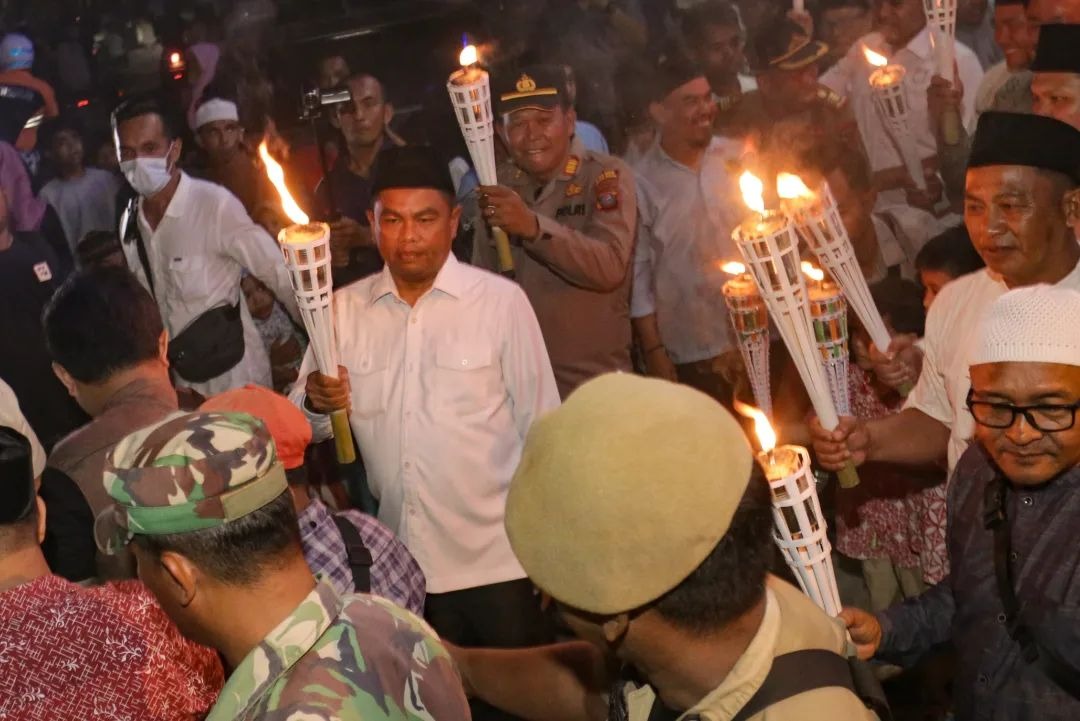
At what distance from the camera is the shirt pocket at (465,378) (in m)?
4.59

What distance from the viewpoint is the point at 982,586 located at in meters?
2.89

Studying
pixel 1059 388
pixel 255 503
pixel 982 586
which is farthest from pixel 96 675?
pixel 1059 388

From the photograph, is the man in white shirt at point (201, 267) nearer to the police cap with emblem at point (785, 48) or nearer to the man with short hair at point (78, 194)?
the man with short hair at point (78, 194)

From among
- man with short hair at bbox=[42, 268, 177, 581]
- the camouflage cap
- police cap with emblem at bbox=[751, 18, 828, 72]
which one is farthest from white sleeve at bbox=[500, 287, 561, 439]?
police cap with emblem at bbox=[751, 18, 828, 72]

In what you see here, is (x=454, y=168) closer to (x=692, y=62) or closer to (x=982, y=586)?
(x=692, y=62)

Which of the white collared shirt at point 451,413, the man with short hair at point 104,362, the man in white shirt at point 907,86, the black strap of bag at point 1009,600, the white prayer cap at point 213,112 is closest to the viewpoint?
the black strap of bag at point 1009,600

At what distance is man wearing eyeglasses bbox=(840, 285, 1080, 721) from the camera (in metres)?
2.73

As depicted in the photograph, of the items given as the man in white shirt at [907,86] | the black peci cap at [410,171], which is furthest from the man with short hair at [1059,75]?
the black peci cap at [410,171]

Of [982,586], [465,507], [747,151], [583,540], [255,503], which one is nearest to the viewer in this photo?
[583,540]

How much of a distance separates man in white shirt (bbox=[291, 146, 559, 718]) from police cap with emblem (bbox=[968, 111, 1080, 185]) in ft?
5.93

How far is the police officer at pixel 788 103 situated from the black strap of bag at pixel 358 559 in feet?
13.7

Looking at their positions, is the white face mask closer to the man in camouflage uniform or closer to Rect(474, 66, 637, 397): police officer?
Rect(474, 66, 637, 397): police officer

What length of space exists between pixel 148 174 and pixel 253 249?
0.84m

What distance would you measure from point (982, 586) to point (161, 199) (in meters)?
5.27
